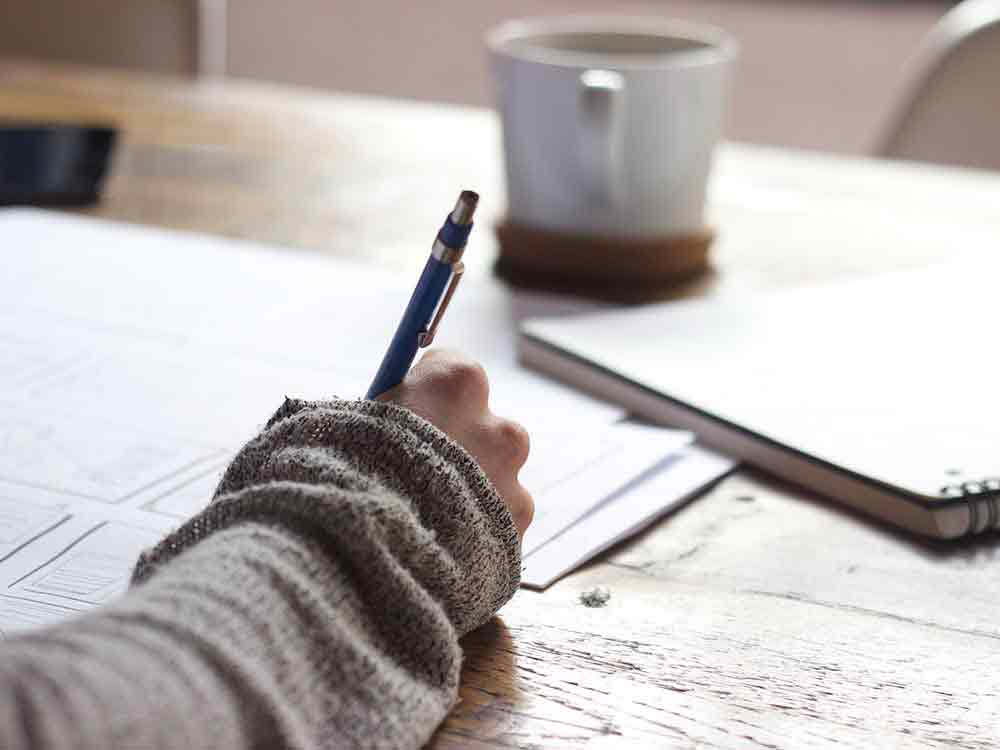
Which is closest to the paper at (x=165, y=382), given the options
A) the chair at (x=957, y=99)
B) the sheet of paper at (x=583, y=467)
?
the sheet of paper at (x=583, y=467)

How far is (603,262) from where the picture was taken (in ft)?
2.75

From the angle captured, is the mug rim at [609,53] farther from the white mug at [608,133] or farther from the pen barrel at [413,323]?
the pen barrel at [413,323]

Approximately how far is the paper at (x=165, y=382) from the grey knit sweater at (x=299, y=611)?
8cm

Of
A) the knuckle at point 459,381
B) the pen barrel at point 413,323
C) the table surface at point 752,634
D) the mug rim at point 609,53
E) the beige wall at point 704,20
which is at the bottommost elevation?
the beige wall at point 704,20

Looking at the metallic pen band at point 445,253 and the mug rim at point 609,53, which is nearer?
the metallic pen band at point 445,253

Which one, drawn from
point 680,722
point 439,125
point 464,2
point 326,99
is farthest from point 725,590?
point 464,2

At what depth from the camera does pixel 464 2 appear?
98.2 inches

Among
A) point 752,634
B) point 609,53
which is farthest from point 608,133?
point 752,634

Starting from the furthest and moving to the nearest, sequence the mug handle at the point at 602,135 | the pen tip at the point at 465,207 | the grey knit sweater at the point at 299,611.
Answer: the mug handle at the point at 602,135, the pen tip at the point at 465,207, the grey knit sweater at the point at 299,611

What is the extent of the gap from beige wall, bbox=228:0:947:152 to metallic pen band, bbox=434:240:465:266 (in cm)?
194

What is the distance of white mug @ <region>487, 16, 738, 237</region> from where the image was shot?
0.79m

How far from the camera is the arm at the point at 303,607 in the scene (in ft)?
0.99

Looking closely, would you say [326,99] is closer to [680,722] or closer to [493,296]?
[493,296]

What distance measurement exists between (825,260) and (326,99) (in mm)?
636
